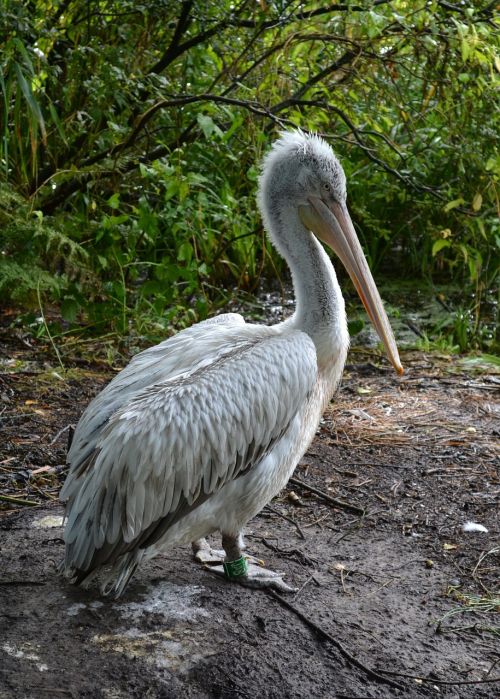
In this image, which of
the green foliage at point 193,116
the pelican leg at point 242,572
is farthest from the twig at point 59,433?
the pelican leg at point 242,572

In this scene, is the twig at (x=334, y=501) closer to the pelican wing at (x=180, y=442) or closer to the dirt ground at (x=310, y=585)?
the dirt ground at (x=310, y=585)

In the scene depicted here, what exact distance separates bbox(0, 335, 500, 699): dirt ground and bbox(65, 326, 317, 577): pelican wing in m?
0.29

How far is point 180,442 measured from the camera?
3.12 meters

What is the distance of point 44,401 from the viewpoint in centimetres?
491

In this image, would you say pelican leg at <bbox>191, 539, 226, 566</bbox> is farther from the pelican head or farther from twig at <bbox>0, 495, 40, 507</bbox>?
the pelican head

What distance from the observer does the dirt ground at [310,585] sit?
2777 mm

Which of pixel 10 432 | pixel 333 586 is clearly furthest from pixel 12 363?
pixel 333 586

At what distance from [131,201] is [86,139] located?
38.9 inches

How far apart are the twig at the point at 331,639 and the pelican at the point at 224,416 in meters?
0.13

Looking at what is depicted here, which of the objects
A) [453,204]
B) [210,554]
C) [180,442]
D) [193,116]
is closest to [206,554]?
[210,554]

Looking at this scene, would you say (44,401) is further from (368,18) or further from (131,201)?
(368,18)

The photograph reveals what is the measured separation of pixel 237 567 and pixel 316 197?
159 centimetres

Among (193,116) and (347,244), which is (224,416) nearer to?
(347,244)

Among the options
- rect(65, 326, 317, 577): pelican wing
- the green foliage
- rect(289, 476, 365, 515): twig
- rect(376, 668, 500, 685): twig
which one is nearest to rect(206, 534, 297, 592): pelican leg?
rect(65, 326, 317, 577): pelican wing
